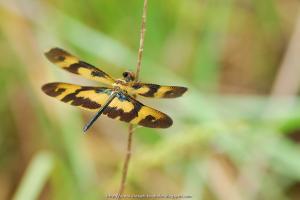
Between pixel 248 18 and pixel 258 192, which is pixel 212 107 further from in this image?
pixel 248 18

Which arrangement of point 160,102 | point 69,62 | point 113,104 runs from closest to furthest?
point 113,104
point 69,62
point 160,102

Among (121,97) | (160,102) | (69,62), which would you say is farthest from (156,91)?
(160,102)

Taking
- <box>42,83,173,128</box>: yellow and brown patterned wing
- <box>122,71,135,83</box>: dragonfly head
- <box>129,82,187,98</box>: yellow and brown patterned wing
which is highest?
<box>122,71,135,83</box>: dragonfly head

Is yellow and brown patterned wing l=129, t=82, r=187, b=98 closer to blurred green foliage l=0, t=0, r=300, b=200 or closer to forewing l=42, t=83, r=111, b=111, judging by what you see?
forewing l=42, t=83, r=111, b=111

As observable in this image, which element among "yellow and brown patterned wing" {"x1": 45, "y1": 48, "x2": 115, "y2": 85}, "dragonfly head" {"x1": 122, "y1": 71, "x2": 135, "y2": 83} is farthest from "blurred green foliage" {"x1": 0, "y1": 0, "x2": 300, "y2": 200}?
"dragonfly head" {"x1": 122, "y1": 71, "x2": 135, "y2": 83}

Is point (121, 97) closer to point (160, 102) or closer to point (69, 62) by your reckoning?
point (69, 62)

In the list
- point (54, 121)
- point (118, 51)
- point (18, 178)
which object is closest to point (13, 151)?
point (18, 178)
